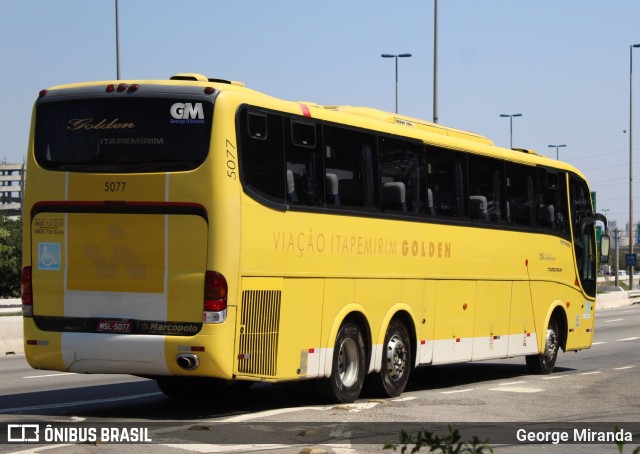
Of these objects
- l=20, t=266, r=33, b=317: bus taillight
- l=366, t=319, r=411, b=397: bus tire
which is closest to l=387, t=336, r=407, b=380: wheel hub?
l=366, t=319, r=411, b=397: bus tire

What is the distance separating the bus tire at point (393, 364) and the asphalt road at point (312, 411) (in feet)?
0.54

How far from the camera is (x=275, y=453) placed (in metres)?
10.3

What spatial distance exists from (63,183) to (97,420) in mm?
2518

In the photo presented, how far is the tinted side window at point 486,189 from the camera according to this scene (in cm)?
1816

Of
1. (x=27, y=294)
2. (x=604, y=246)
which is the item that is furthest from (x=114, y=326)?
(x=604, y=246)

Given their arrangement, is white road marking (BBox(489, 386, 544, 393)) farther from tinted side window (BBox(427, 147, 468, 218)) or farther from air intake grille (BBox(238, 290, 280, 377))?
air intake grille (BBox(238, 290, 280, 377))

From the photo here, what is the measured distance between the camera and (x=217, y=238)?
12516mm

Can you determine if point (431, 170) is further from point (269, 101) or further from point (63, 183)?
point (63, 183)

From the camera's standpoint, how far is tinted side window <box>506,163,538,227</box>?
1947cm

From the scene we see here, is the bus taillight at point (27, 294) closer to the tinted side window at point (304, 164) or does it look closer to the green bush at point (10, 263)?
the tinted side window at point (304, 164)

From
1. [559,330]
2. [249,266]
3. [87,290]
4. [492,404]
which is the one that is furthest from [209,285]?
[559,330]

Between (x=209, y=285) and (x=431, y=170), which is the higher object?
(x=431, y=170)

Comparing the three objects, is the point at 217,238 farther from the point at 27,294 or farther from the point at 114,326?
the point at 27,294

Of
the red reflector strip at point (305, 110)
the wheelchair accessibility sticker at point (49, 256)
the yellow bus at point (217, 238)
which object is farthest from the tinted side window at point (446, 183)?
the wheelchair accessibility sticker at point (49, 256)
